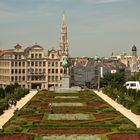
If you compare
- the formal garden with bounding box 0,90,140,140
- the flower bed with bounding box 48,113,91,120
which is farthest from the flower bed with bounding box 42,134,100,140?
the flower bed with bounding box 48,113,91,120

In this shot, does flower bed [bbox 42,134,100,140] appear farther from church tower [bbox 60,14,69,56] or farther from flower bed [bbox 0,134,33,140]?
church tower [bbox 60,14,69,56]

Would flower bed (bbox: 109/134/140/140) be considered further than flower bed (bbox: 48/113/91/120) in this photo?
No

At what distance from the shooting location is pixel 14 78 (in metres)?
128

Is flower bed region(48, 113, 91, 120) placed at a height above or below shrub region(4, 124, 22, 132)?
above

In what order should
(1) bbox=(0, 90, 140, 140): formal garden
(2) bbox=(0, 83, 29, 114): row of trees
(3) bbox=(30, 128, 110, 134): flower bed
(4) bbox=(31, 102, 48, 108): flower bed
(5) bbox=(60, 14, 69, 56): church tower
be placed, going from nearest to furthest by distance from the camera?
(1) bbox=(0, 90, 140, 140): formal garden, (3) bbox=(30, 128, 110, 134): flower bed, (2) bbox=(0, 83, 29, 114): row of trees, (4) bbox=(31, 102, 48, 108): flower bed, (5) bbox=(60, 14, 69, 56): church tower

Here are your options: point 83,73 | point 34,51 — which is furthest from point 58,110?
point 83,73

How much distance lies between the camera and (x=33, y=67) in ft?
424

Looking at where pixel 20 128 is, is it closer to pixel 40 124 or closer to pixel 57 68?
pixel 40 124

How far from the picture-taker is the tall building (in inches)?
5002

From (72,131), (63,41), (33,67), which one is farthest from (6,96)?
(63,41)

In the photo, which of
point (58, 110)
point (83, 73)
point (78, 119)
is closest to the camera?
point (78, 119)

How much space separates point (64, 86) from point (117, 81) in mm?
24395

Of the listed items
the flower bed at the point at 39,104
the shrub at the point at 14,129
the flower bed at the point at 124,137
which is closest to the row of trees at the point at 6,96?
the flower bed at the point at 39,104

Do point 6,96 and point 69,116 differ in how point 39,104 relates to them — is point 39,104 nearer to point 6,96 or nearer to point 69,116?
point 6,96
